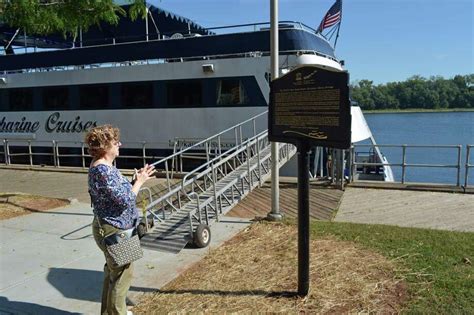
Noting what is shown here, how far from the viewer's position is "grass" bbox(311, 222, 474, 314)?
3.91 metres

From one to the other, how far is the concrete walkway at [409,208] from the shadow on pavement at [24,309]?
15.1 feet

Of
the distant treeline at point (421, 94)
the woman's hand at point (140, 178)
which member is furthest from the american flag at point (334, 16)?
the distant treeline at point (421, 94)

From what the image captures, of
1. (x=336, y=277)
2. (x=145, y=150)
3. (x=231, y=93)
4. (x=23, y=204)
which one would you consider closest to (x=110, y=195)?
(x=336, y=277)

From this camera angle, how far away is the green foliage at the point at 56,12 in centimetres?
729

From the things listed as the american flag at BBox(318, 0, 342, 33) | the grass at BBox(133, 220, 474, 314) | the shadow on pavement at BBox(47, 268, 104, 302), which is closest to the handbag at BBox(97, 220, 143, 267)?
the grass at BBox(133, 220, 474, 314)

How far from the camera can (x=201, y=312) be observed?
396 cm

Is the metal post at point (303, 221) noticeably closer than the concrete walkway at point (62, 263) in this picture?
Yes

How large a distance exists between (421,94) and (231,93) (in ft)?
207

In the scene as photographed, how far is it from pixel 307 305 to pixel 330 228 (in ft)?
8.19

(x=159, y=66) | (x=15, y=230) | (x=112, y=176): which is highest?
(x=159, y=66)

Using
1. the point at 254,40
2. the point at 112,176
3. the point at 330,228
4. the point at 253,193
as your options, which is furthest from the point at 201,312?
the point at 254,40

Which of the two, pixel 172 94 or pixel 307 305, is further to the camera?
pixel 172 94

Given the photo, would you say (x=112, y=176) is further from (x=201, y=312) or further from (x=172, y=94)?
(x=172, y=94)

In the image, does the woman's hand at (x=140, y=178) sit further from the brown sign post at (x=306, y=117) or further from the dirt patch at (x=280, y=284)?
the brown sign post at (x=306, y=117)
